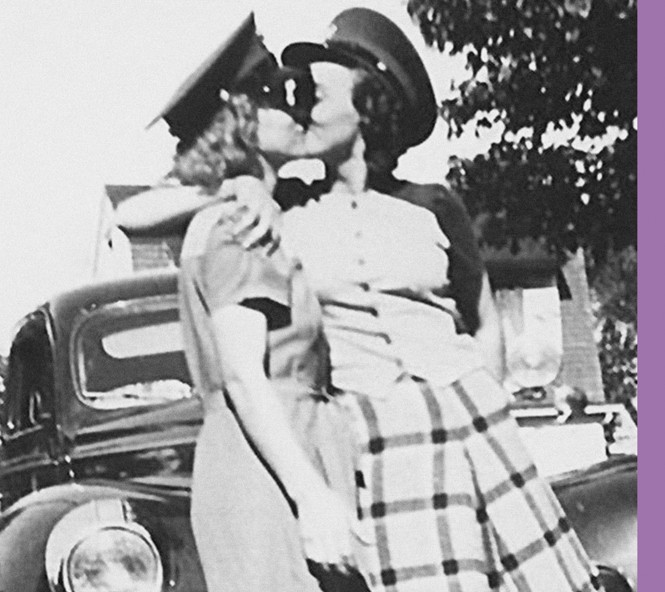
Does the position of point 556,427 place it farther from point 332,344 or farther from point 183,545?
point 183,545

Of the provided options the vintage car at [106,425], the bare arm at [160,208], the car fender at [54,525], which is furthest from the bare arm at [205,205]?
the car fender at [54,525]

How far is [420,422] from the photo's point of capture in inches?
117

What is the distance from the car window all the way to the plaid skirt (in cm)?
65

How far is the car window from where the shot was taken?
281cm

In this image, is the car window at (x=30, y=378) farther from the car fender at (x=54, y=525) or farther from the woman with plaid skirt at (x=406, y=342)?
the woman with plaid skirt at (x=406, y=342)

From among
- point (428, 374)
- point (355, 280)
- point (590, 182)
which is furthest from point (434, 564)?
point (590, 182)

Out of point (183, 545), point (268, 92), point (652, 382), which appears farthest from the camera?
point (652, 382)

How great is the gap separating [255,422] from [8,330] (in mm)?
549

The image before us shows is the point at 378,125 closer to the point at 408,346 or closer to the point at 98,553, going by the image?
the point at 408,346

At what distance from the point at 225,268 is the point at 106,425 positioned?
16.1 inches

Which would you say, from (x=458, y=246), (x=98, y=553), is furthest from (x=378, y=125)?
(x=98, y=553)

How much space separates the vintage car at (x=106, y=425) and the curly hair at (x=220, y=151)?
218 millimetres

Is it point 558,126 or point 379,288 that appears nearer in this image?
point 379,288

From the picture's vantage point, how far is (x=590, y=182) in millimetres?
3252
